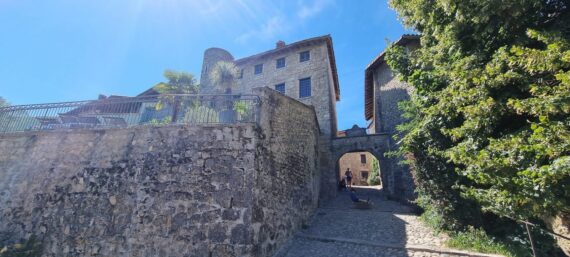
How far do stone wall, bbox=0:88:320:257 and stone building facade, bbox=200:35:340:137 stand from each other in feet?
32.2

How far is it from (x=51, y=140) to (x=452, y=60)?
1334 centimetres

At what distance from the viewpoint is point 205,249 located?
6879 millimetres

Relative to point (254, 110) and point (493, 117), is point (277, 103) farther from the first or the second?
point (493, 117)

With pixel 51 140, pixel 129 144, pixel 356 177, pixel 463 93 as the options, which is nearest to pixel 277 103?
pixel 129 144

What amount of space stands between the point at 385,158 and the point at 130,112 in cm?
1390

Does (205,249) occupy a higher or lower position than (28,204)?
lower

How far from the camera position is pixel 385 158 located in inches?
626

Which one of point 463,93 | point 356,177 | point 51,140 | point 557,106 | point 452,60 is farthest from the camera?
point 356,177

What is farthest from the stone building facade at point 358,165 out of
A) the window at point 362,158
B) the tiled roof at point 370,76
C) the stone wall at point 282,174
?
the stone wall at point 282,174

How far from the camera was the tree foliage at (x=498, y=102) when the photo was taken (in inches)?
162

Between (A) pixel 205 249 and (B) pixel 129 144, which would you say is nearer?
(A) pixel 205 249

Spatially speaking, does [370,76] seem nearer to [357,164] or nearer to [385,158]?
[385,158]

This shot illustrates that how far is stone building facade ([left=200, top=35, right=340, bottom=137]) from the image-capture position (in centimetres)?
1878

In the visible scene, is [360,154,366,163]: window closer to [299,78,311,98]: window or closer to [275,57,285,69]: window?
[299,78,311,98]: window
